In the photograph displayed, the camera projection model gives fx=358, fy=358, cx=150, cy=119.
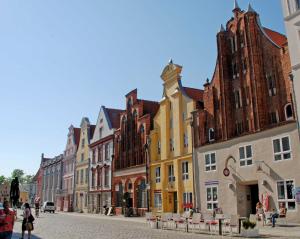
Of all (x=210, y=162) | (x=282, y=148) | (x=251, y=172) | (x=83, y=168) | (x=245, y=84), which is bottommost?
(x=251, y=172)

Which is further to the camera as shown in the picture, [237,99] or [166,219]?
[237,99]

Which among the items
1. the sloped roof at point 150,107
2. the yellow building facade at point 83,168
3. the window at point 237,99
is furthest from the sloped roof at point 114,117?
the window at point 237,99

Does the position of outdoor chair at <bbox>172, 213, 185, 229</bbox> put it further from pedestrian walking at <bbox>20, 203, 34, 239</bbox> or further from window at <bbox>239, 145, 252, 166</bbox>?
pedestrian walking at <bbox>20, 203, 34, 239</bbox>

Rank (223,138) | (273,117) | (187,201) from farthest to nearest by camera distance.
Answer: (187,201), (223,138), (273,117)

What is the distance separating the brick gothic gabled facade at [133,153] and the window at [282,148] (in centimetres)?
1868

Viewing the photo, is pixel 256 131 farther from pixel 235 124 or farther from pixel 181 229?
pixel 181 229

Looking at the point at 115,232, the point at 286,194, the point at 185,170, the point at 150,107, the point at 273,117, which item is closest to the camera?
the point at 115,232

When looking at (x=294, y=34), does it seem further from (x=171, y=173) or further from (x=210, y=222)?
(x=171, y=173)

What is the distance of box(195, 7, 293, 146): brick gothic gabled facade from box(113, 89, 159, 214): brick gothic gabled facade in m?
11.1

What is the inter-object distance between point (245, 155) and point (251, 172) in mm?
1417

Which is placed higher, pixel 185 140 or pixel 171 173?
pixel 185 140

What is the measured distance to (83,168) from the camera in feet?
198

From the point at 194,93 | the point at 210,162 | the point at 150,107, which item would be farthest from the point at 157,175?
the point at 150,107

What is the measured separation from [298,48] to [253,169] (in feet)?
29.8
